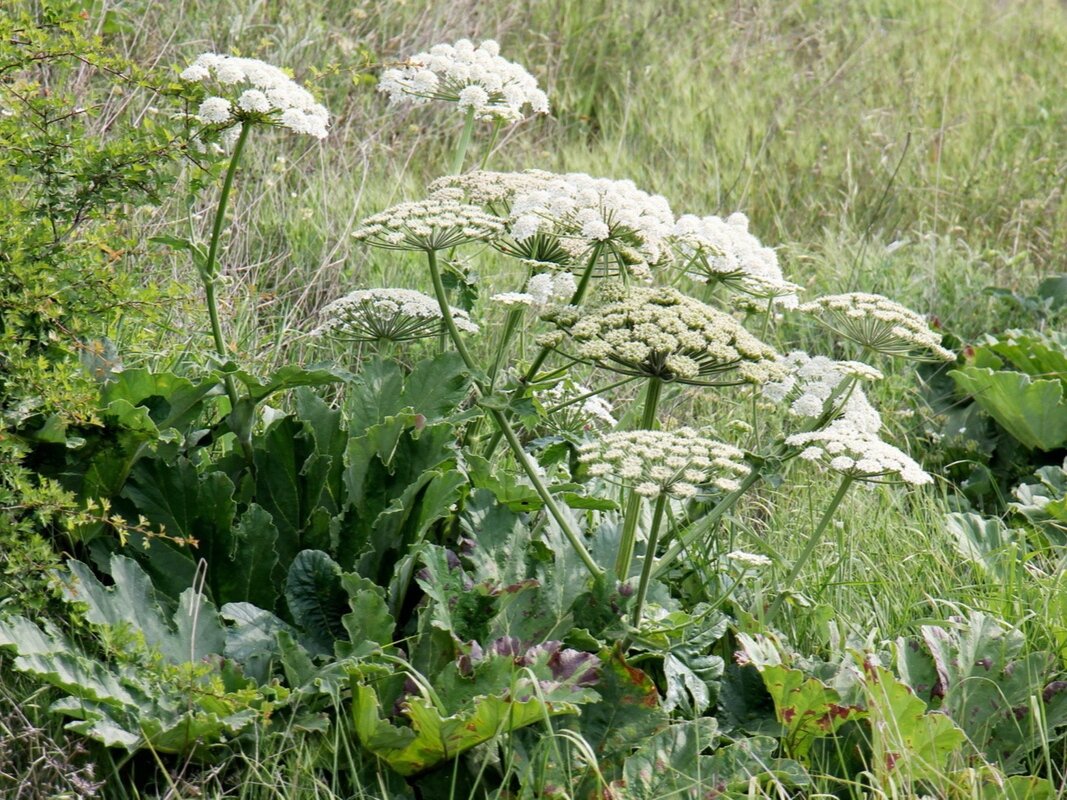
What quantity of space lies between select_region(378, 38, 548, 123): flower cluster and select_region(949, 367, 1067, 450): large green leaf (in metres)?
1.74

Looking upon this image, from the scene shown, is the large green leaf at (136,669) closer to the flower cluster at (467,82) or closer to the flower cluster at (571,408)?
the flower cluster at (571,408)

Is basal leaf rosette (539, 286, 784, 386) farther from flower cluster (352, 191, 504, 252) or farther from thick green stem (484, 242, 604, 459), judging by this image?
flower cluster (352, 191, 504, 252)

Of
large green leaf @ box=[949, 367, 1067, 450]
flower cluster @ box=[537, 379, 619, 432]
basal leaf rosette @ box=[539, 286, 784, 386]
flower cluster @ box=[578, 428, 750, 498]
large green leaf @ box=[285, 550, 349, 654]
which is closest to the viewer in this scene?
flower cluster @ box=[578, 428, 750, 498]

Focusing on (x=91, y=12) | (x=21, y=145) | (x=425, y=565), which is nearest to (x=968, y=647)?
(x=425, y=565)

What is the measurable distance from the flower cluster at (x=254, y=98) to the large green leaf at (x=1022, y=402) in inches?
91.6

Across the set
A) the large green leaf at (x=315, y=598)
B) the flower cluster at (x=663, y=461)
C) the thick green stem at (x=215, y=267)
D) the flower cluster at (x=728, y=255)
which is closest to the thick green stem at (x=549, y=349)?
the flower cluster at (x=728, y=255)

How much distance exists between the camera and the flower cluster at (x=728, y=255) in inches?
99.5

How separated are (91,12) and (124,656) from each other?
2.64m

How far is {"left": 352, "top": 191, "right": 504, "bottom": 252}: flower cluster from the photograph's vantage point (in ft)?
7.77

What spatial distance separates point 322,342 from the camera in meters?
3.94

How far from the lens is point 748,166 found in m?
5.55

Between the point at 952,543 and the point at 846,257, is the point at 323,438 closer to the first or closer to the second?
the point at 952,543

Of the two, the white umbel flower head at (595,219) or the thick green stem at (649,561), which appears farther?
the white umbel flower head at (595,219)

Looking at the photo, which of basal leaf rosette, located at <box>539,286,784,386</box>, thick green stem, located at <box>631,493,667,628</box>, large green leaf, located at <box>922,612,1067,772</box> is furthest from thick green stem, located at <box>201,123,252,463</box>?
large green leaf, located at <box>922,612,1067,772</box>
